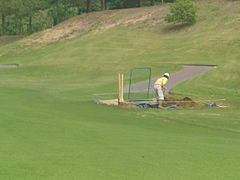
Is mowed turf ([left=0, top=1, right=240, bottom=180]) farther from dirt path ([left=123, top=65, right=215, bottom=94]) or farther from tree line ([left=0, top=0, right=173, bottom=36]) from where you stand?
tree line ([left=0, top=0, right=173, bottom=36])

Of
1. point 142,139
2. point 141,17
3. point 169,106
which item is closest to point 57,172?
point 142,139

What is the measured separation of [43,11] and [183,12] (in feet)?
200

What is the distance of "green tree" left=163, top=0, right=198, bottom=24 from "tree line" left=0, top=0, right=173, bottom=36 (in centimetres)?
2527

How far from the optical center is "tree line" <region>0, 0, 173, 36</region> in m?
96.4

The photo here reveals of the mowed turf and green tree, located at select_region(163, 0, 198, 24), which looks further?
green tree, located at select_region(163, 0, 198, 24)

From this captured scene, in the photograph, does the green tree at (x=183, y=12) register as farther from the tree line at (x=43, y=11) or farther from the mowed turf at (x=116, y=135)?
the tree line at (x=43, y=11)

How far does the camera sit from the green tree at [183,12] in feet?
218

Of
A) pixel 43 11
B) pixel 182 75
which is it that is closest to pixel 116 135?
pixel 182 75

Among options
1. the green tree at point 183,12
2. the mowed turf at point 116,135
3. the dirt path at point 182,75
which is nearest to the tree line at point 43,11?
the green tree at point 183,12

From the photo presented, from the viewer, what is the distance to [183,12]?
66.7m

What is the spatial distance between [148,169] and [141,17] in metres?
70.1

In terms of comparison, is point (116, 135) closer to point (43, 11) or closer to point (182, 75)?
point (182, 75)

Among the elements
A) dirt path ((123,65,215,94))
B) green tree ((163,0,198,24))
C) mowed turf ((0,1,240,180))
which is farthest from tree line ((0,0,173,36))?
mowed turf ((0,1,240,180))

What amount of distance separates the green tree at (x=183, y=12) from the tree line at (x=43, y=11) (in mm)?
25265
